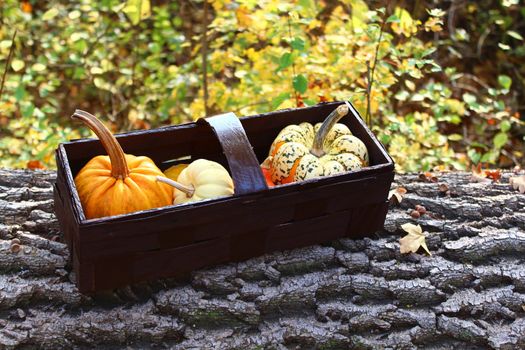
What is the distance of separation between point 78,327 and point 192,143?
653 mm

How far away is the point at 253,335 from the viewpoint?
5.84ft

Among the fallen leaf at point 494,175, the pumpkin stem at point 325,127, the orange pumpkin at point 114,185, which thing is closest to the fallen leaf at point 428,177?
the fallen leaf at point 494,175

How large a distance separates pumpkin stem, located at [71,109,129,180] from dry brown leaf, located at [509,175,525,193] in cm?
141

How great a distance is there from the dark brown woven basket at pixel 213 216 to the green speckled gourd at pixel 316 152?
0.07 metres

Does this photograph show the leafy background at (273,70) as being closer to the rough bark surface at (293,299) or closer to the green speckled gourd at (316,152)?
the green speckled gourd at (316,152)

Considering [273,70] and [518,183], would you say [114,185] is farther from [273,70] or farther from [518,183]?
[273,70]

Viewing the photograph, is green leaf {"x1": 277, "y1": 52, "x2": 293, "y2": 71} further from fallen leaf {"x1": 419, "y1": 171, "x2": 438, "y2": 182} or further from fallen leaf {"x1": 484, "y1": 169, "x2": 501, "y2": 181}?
fallen leaf {"x1": 484, "y1": 169, "x2": 501, "y2": 181}

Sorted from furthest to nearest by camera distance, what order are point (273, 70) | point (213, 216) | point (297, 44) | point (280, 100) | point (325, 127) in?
point (273, 70) → point (280, 100) → point (297, 44) → point (325, 127) → point (213, 216)

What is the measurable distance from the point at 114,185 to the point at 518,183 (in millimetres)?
1451

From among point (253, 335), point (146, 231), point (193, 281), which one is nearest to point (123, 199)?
point (146, 231)

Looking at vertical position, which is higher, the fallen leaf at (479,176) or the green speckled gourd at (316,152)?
the green speckled gourd at (316,152)

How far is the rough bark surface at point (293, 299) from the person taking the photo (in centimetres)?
174

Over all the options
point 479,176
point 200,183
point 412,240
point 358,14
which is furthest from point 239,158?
point 358,14

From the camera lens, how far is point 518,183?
239cm
